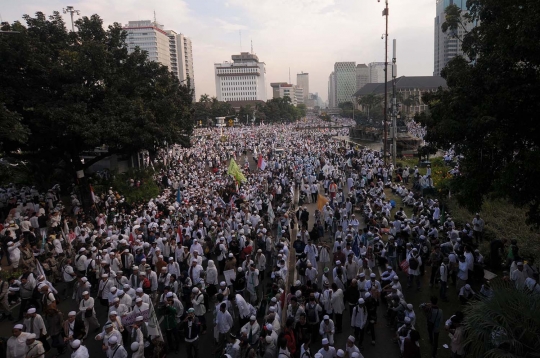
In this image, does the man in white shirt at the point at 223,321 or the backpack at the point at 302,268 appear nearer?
the man in white shirt at the point at 223,321

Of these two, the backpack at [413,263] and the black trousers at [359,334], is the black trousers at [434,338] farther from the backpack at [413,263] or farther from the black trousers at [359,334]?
the backpack at [413,263]

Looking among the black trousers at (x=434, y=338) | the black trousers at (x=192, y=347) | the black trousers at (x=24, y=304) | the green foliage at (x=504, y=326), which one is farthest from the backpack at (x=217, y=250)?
the green foliage at (x=504, y=326)

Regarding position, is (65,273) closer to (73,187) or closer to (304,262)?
(304,262)

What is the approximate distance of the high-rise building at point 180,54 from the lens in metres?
135

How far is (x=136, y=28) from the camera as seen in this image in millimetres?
116875

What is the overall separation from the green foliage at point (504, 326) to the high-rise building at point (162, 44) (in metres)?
103

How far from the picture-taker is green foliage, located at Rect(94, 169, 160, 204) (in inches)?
754

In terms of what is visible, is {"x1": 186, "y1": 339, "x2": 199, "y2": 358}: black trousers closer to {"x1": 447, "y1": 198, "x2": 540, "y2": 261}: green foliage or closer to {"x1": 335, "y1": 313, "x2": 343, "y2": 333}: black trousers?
{"x1": 335, "y1": 313, "x2": 343, "y2": 333}: black trousers

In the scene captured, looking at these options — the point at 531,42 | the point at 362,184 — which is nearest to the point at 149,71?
the point at 362,184

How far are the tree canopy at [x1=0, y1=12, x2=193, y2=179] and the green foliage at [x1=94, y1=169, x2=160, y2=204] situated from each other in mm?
1536

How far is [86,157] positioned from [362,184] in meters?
17.9

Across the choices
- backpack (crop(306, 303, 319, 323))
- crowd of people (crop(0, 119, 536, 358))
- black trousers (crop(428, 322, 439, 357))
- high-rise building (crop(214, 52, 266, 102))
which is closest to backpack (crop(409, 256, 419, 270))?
crowd of people (crop(0, 119, 536, 358))

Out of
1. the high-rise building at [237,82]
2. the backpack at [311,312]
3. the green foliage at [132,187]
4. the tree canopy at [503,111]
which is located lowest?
the backpack at [311,312]

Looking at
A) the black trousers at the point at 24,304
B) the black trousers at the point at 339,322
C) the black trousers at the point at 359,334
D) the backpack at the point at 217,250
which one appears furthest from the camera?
the backpack at the point at 217,250
